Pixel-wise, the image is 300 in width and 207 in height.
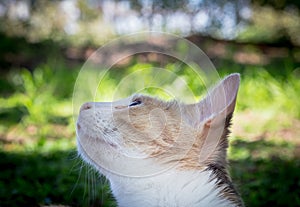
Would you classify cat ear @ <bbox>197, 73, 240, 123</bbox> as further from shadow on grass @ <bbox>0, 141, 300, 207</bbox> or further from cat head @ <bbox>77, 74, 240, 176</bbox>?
shadow on grass @ <bbox>0, 141, 300, 207</bbox>

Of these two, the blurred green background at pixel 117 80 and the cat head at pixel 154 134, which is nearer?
the cat head at pixel 154 134

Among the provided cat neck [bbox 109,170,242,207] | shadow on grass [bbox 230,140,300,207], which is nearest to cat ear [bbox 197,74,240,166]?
cat neck [bbox 109,170,242,207]

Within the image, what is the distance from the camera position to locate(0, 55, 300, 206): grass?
12.9ft

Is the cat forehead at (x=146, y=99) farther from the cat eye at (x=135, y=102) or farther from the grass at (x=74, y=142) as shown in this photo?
the grass at (x=74, y=142)

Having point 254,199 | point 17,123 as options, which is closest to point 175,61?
point 17,123

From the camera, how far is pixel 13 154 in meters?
4.93

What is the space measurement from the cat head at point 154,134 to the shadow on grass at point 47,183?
60cm

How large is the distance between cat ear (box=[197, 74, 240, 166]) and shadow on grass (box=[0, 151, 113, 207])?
904 mm

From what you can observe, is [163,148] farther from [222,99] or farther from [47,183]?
[47,183]

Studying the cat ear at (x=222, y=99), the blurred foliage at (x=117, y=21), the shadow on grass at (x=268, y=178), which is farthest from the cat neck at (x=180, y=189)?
the blurred foliage at (x=117, y=21)

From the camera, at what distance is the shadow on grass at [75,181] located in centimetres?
387

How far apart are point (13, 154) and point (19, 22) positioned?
16.8 feet

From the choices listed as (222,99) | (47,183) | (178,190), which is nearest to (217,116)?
(222,99)

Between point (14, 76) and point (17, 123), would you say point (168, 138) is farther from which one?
point (14, 76)
